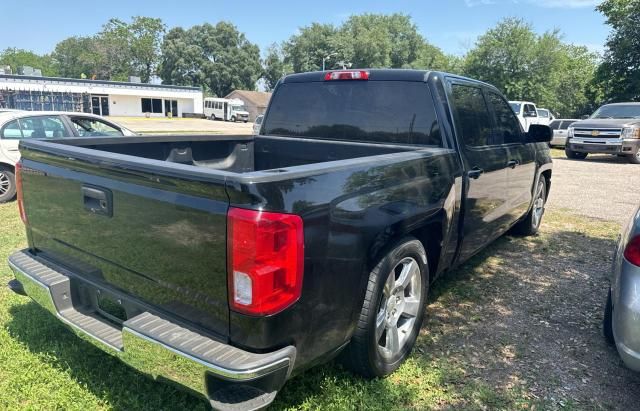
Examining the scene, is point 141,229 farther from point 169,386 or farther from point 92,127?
point 92,127

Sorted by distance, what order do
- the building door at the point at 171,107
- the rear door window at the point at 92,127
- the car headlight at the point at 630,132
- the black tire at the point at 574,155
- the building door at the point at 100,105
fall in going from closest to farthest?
the rear door window at the point at 92,127, the car headlight at the point at 630,132, the black tire at the point at 574,155, the building door at the point at 100,105, the building door at the point at 171,107

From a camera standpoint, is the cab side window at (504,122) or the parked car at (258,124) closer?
the cab side window at (504,122)

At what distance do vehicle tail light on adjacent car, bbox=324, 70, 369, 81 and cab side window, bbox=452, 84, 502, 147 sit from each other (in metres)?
0.74

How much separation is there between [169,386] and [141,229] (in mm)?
1107

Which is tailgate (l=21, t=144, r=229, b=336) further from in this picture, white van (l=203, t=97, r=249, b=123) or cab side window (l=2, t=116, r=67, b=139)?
white van (l=203, t=97, r=249, b=123)

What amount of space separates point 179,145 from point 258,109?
2441 inches

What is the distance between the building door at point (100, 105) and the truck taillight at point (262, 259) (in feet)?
187

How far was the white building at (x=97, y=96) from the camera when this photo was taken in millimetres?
43791

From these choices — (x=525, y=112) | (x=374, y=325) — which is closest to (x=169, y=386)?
(x=374, y=325)

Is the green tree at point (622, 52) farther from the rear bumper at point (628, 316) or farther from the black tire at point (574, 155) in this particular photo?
the rear bumper at point (628, 316)

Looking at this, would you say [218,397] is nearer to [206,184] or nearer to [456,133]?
[206,184]

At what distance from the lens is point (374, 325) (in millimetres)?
2641

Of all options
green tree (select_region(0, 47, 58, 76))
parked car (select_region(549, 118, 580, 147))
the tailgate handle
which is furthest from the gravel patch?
green tree (select_region(0, 47, 58, 76))

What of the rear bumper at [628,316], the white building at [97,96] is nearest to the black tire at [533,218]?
the rear bumper at [628,316]
